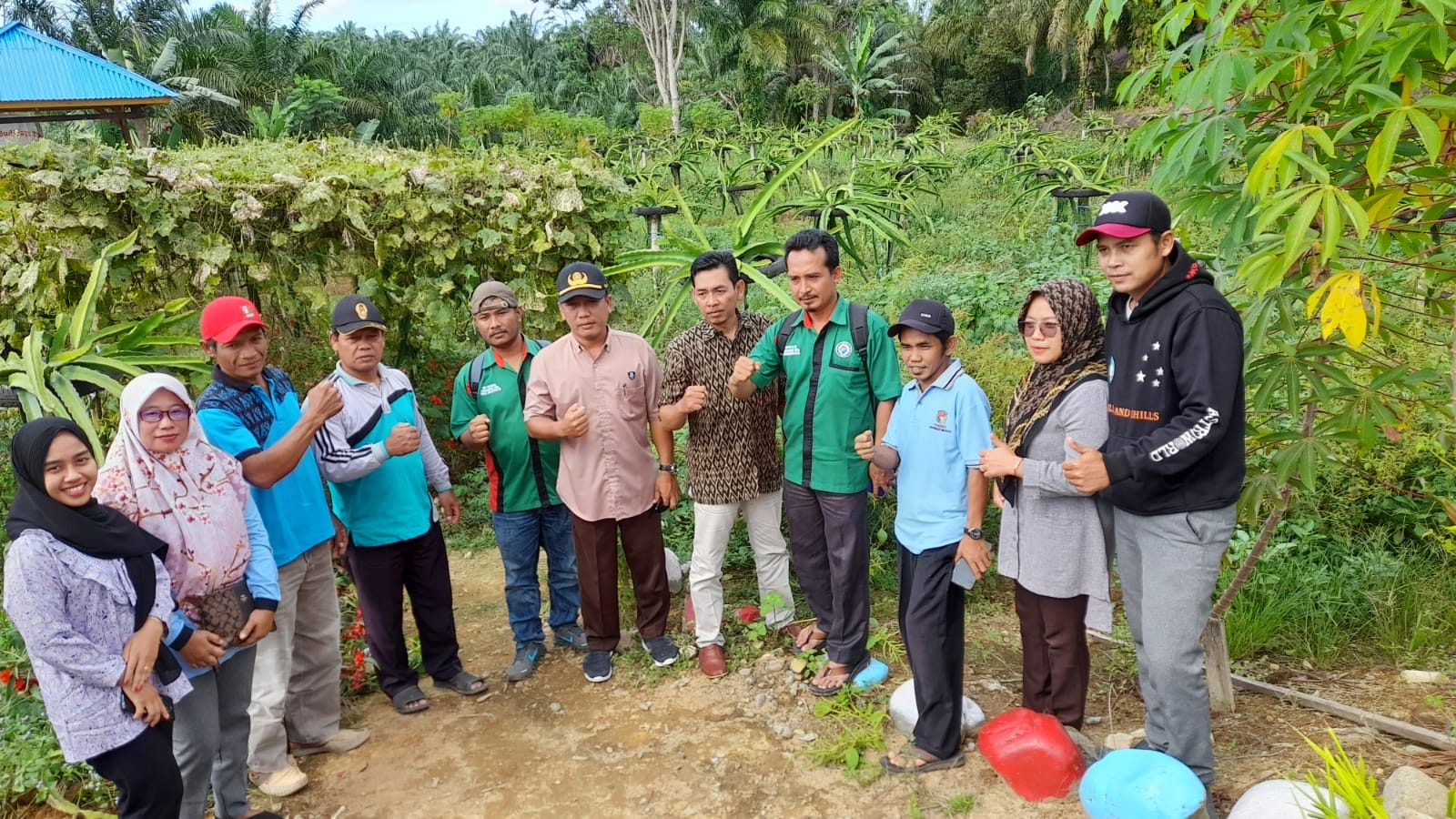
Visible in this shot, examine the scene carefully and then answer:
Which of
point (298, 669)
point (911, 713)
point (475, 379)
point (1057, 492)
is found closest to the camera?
point (1057, 492)

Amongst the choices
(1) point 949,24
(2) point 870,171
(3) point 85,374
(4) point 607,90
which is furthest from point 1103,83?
(3) point 85,374

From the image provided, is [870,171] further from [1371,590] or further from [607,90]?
[607,90]

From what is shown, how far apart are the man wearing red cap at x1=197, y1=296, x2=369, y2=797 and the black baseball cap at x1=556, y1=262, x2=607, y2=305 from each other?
100 centimetres

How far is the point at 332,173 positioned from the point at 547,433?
205cm

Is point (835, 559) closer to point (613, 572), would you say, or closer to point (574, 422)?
point (613, 572)

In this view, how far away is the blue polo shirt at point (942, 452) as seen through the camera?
2.99m

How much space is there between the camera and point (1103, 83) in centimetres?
3136

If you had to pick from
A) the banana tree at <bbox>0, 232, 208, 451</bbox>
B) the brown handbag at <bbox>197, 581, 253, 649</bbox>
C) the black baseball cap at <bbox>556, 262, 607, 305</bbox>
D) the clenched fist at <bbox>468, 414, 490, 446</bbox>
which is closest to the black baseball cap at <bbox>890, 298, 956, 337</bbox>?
the black baseball cap at <bbox>556, 262, 607, 305</bbox>

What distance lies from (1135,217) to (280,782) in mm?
3278

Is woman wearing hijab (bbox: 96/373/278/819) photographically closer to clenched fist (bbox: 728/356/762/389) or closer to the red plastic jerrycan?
clenched fist (bbox: 728/356/762/389)

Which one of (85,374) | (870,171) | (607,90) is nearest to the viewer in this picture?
(85,374)

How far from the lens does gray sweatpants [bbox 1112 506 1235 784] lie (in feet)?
8.13

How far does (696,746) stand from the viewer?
11.2ft

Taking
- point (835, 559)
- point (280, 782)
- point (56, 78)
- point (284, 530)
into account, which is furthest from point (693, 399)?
point (56, 78)
